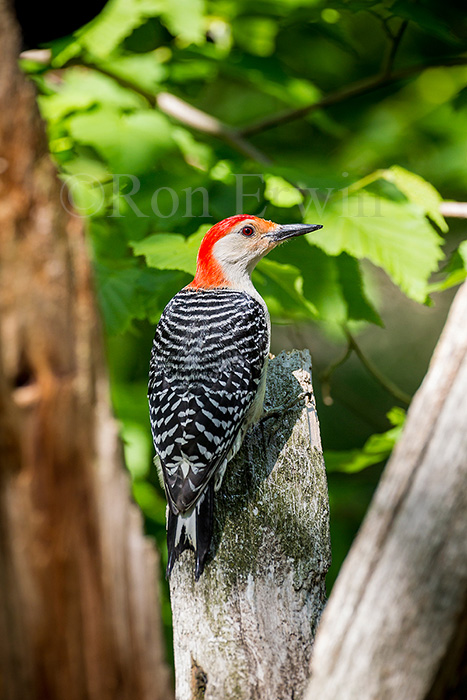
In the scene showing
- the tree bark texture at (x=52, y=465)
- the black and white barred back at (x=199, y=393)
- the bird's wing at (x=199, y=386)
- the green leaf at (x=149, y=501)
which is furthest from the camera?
the green leaf at (x=149, y=501)

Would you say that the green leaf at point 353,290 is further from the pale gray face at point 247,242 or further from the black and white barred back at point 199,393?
the black and white barred back at point 199,393

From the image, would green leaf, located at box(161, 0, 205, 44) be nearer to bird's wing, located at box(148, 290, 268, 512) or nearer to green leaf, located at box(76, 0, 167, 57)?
green leaf, located at box(76, 0, 167, 57)

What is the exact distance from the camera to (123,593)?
1.26 m

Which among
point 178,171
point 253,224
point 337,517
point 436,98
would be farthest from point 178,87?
point 337,517

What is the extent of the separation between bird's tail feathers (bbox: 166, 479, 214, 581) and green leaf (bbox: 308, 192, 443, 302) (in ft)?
3.55

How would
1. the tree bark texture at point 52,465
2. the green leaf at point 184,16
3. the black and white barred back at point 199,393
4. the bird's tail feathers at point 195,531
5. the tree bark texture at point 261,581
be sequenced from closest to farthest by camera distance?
the tree bark texture at point 52,465, the tree bark texture at point 261,581, the bird's tail feathers at point 195,531, the black and white barred back at point 199,393, the green leaf at point 184,16

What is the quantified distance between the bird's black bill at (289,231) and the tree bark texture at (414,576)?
1.49 metres

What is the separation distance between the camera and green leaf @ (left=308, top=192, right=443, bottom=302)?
2.54m

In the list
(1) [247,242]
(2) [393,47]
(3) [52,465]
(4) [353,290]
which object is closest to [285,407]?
(4) [353,290]

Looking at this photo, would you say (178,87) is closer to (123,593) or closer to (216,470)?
(216,470)

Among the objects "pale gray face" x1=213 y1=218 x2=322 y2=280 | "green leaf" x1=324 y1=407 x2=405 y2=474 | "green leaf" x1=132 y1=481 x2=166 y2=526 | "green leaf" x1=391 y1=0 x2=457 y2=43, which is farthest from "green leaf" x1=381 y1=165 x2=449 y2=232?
"green leaf" x1=132 y1=481 x2=166 y2=526

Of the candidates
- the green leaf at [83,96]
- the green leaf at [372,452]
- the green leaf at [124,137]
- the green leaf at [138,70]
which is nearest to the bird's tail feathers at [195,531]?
the green leaf at [372,452]

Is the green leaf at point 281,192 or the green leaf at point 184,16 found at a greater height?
the green leaf at point 184,16

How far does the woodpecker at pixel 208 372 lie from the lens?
7.26 ft
